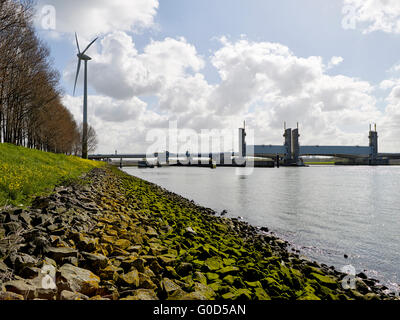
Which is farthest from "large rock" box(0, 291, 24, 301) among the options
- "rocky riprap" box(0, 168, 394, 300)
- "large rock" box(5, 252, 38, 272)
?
"large rock" box(5, 252, 38, 272)

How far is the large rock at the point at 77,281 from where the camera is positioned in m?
3.90

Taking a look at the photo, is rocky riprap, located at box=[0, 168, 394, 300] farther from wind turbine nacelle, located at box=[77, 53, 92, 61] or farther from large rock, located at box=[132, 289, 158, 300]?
wind turbine nacelle, located at box=[77, 53, 92, 61]

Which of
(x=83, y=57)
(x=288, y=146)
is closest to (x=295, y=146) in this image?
(x=288, y=146)

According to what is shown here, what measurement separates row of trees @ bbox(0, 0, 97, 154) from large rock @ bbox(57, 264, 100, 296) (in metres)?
25.0

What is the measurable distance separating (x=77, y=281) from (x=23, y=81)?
3347 cm

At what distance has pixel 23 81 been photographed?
97.7ft

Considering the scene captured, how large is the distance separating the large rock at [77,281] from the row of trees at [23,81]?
25022 millimetres

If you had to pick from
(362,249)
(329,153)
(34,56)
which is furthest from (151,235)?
(329,153)

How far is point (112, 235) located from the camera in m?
7.12

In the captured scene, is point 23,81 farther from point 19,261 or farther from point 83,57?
point 83,57

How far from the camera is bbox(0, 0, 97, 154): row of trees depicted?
2209 centimetres

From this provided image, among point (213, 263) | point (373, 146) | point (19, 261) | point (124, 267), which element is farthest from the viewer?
point (373, 146)

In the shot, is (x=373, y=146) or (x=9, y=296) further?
(x=373, y=146)
